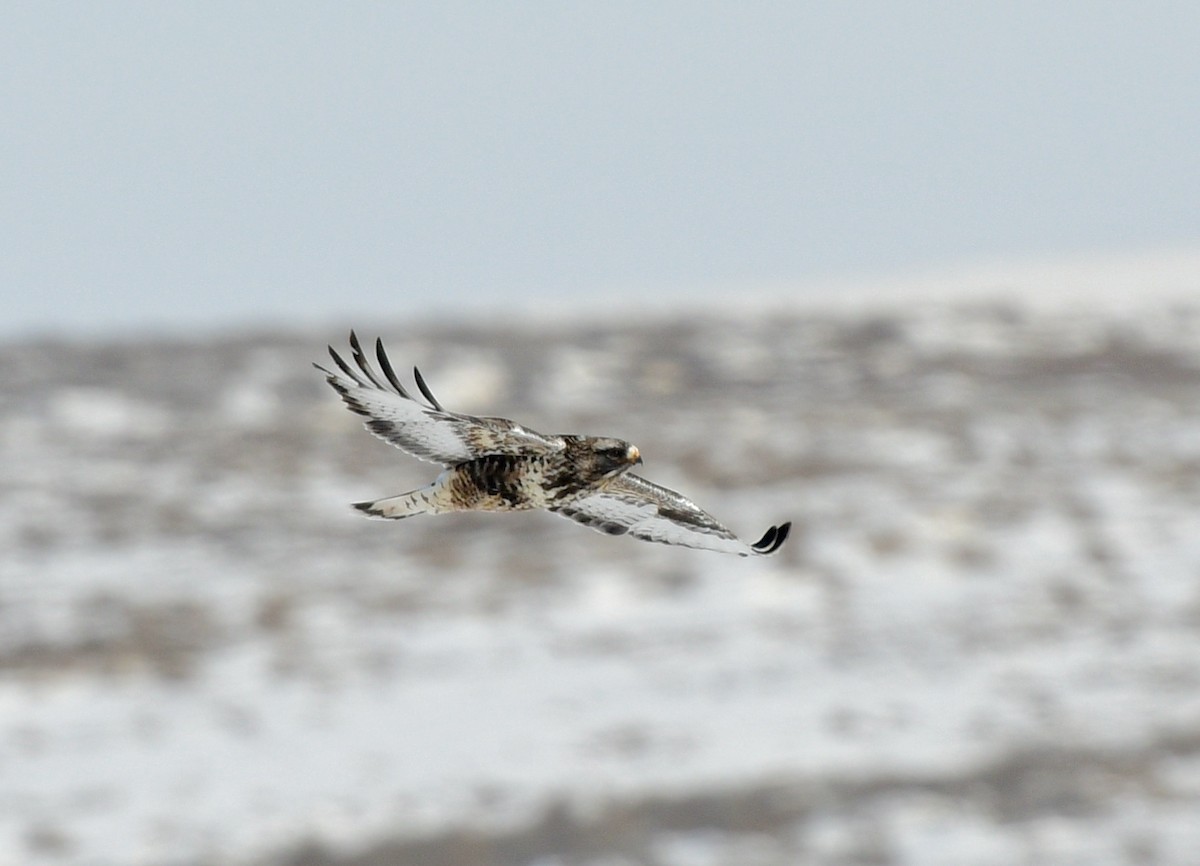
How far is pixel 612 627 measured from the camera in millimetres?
33281

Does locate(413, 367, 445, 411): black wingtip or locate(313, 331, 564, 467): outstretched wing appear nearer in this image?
locate(413, 367, 445, 411): black wingtip

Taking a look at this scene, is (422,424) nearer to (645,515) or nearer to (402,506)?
(402,506)

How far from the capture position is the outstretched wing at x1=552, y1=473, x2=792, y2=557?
2.94 m

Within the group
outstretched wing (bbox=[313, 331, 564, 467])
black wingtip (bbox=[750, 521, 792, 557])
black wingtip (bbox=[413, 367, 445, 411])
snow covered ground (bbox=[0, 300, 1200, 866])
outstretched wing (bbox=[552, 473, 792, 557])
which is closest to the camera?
black wingtip (bbox=[413, 367, 445, 411])

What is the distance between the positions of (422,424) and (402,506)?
131 mm

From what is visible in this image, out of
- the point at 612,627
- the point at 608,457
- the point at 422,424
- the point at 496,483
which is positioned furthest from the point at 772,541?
the point at 612,627

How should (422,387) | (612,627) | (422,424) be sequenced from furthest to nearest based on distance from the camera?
(612,627) < (422,424) < (422,387)

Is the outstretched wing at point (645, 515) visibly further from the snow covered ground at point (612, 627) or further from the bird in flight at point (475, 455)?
the snow covered ground at point (612, 627)

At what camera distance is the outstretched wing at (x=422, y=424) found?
255cm

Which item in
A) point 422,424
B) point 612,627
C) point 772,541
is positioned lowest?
point 772,541

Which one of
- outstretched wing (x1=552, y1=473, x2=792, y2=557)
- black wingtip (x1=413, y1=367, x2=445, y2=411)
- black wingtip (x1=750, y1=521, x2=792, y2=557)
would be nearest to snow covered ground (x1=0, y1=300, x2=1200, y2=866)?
outstretched wing (x1=552, y1=473, x2=792, y2=557)

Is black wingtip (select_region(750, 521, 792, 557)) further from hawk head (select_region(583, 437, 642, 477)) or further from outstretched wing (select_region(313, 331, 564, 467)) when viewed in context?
outstretched wing (select_region(313, 331, 564, 467))

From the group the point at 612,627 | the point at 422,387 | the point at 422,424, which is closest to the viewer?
the point at 422,387

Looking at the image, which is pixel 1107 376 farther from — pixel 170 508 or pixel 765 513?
pixel 170 508
